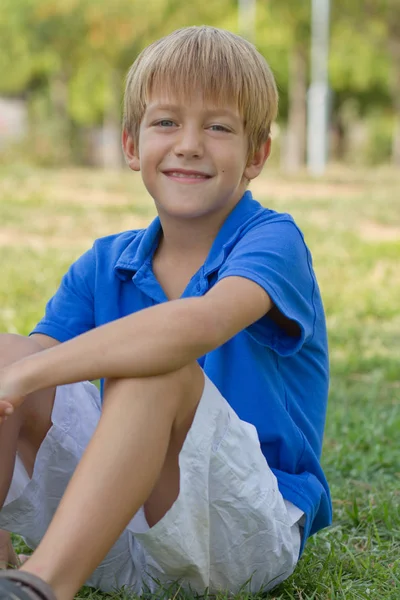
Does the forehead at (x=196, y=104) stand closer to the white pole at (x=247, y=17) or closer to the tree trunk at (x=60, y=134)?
the tree trunk at (x=60, y=134)

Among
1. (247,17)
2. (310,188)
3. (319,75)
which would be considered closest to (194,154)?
(310,188)

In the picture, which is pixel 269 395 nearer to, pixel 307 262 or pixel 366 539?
pixel 307 262

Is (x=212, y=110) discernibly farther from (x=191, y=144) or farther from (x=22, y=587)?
(x=22, y=587)

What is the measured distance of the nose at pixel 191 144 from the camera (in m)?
2.26

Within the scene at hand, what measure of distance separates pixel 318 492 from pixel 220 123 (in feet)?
2.79

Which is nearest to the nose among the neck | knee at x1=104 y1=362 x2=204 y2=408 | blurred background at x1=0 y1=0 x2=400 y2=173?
the neck

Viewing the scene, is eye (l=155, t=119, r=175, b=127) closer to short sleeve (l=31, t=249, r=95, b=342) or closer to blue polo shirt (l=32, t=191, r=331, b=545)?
blue polo shirt (l=32, t=191, r=331, b=545)

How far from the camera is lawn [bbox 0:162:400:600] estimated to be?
2457mm

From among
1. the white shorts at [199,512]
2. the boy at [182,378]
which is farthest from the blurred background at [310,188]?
the boy at [182,378]

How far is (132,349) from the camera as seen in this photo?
1800 mm

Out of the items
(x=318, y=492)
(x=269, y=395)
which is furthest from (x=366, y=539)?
(x=269, y=395)

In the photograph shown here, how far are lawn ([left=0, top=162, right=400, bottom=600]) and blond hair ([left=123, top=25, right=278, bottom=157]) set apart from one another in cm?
104

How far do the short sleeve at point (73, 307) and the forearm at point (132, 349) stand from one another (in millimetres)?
468

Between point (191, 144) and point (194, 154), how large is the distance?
3cm
